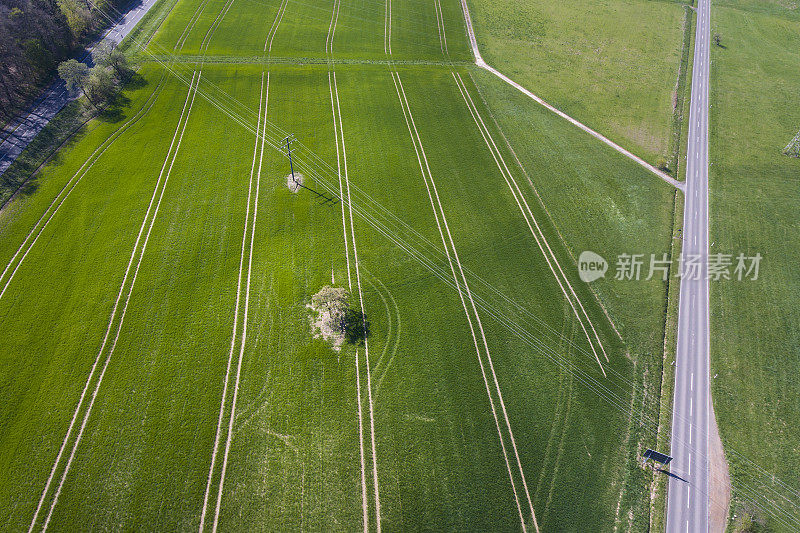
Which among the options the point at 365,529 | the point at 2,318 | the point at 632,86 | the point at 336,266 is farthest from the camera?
the point at 632,86

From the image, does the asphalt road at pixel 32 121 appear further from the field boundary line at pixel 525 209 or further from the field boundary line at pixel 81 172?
the field boundary line at pixel 525 209

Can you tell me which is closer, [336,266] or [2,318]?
[2,318]

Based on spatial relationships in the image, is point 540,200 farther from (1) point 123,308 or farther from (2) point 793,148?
(1) point 123,308

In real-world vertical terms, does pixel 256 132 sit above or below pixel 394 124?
above

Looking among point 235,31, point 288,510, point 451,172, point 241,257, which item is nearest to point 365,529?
point 288,510

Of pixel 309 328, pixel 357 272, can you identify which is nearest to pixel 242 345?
pixel 309 328

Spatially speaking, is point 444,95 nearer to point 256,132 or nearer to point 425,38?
point 425,38

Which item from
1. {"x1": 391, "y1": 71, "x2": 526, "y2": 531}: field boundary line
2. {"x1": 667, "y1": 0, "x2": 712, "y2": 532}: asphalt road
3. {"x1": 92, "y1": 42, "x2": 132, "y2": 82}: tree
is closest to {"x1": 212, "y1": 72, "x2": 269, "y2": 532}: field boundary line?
{"x1": 391, "y1": 71, "x2": 526, "y2": 531}: field boundary line
